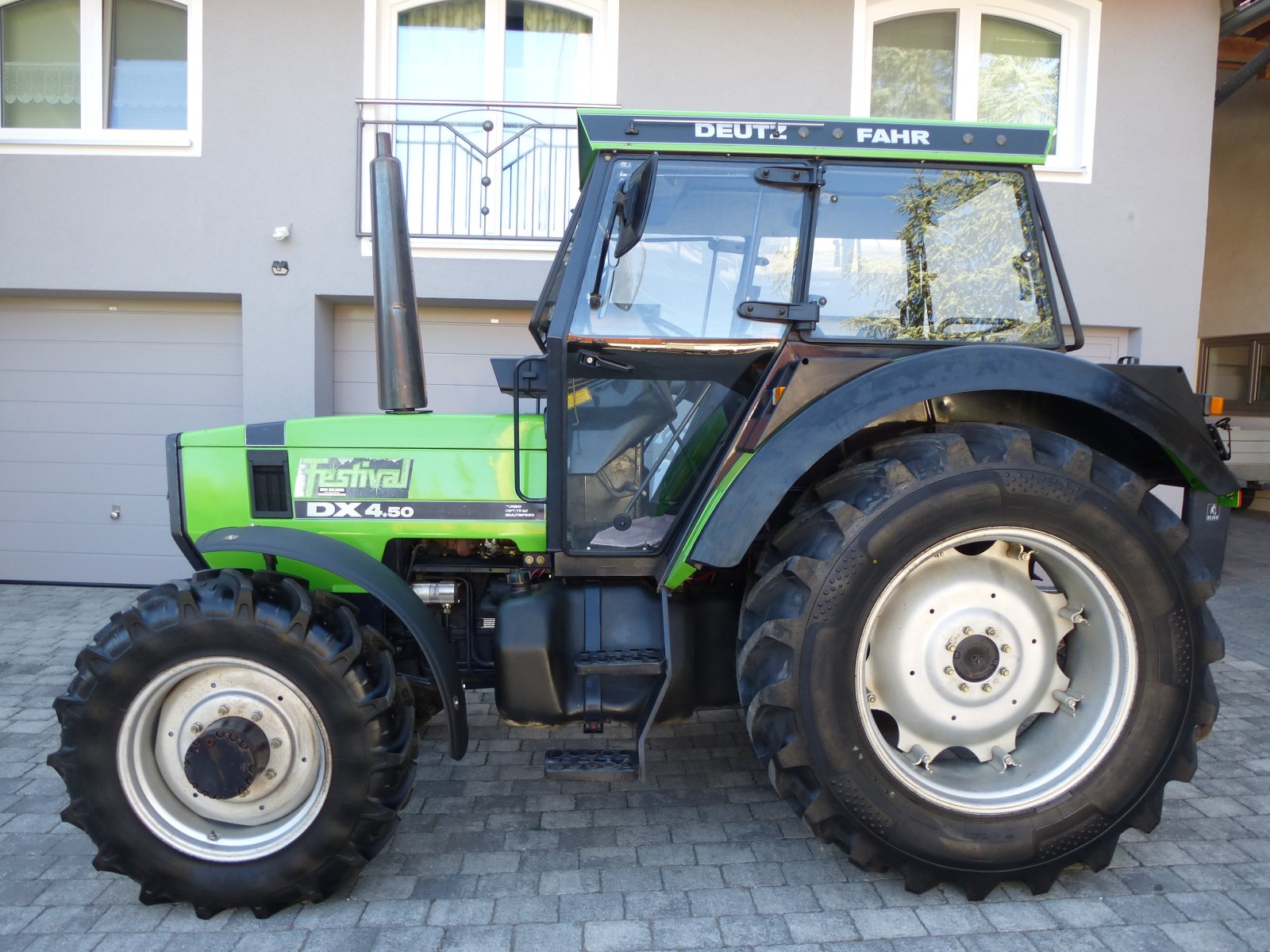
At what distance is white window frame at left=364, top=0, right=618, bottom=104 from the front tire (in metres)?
4.95

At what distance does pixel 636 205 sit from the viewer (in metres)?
2.25

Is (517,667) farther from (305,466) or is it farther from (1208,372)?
(1208,372)

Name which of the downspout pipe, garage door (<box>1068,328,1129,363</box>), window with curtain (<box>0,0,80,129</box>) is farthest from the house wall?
the downspout pipe

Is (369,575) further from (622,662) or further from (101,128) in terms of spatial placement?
(101,128)

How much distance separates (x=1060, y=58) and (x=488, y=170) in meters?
4.48

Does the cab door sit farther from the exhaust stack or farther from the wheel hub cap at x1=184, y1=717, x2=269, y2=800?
the wheel hub cap at x1=184, y1=717, x2=269, y2=800

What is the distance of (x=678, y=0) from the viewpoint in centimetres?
603

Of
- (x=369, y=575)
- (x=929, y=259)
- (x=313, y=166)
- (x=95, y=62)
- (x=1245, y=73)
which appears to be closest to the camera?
(x=369, y=575)

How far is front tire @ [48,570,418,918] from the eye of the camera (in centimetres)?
228

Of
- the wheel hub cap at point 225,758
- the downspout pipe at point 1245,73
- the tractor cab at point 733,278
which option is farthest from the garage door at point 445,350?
the downspout pipe at point 1245,73

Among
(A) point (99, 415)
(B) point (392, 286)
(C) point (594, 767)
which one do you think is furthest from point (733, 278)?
(A) point (99, 415)

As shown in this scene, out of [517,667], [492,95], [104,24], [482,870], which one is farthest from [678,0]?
[482,870]

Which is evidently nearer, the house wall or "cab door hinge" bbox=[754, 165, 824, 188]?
"cab door hinge" bbox=[754, 165, 824, 188]

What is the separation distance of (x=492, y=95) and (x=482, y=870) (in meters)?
5.57
